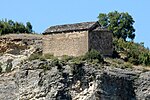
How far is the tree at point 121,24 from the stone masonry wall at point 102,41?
37.2 feet

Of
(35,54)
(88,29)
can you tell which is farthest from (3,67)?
(88,29)

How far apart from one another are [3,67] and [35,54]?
256 centimetres

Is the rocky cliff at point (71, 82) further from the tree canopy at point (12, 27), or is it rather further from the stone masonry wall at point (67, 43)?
the tree canopy at point (12, 27)

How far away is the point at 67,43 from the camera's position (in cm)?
6397

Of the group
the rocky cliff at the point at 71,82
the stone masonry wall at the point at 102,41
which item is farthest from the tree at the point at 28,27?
the rocky cliff at the point at 71,82

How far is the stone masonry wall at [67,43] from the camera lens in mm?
63256

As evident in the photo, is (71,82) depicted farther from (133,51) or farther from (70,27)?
(133,51)

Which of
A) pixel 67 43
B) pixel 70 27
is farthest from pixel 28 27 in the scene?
pixel 67 43

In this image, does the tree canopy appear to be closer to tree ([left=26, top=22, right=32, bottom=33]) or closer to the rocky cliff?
tree ([left=26, top=22, right=32, bottom=33])

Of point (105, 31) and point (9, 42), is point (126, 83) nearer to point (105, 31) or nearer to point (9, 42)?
point (105, 31)

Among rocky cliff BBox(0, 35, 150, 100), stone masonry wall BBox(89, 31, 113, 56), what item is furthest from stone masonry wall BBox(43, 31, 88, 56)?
rocky cliff BBox(0, 35, 150, 100)

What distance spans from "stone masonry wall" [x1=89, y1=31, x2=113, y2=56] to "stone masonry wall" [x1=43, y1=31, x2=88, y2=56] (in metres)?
0.51

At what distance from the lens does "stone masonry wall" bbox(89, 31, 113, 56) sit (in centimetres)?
6338

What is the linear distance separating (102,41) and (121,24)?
12489 mm
